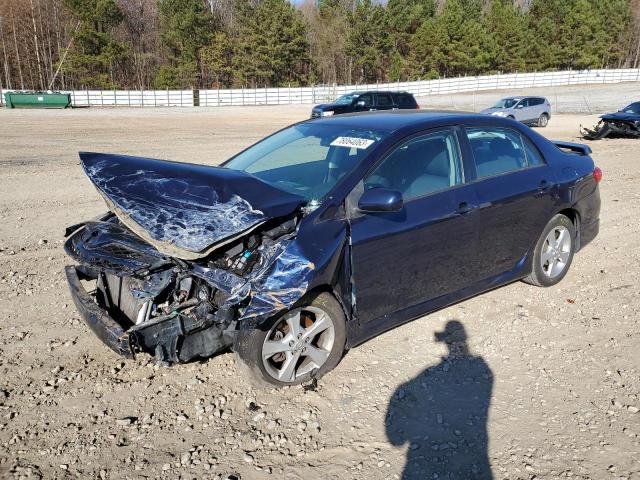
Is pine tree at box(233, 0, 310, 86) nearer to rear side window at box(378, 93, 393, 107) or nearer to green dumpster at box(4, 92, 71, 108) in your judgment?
→ green dumpster at box(4, 92, 71, 108)

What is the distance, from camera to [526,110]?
977 inches

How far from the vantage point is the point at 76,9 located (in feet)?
188

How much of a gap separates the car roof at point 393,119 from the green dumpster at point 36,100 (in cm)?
3770

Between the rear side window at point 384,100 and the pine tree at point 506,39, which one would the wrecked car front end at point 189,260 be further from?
the pine tree at point 506,39

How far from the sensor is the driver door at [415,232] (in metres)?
3.56

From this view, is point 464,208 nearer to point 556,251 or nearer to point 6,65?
point 556,251

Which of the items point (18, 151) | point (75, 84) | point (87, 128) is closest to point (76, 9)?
point (75, 84)

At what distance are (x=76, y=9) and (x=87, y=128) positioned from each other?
1686 inches

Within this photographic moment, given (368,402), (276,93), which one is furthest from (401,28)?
(368,402)

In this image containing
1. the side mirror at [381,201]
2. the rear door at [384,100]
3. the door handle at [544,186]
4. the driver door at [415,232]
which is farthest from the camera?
the rear door at [384,100]

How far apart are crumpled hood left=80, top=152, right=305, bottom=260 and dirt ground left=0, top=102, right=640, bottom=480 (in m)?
1.05

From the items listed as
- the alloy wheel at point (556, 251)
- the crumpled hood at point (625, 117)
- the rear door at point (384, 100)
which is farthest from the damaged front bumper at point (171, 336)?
the rear door at point (384, 100)

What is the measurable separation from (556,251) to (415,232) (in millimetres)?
2000

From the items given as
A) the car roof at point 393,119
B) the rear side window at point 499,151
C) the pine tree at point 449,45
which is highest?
the pine tree at point 449,45
